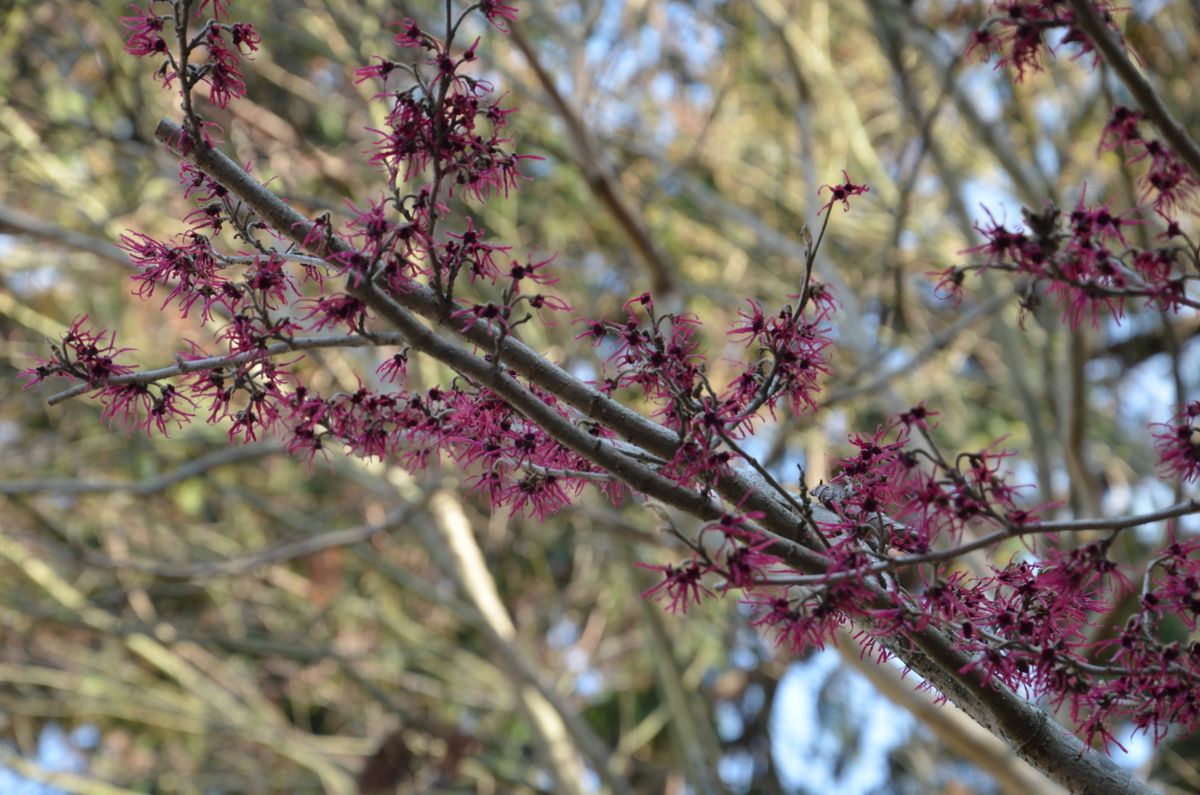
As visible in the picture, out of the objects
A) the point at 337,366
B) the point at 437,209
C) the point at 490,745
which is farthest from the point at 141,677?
the point at 437,209

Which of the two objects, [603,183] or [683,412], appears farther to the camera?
[603,183]

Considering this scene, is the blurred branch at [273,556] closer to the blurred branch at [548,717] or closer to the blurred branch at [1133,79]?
the blurred branch at [548,717]

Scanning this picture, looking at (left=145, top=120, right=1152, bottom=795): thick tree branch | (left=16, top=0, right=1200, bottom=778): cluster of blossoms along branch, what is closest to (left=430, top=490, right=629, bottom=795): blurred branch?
(left=16, top=0, right=1200, bottom=778): cluster of blossoms along branch

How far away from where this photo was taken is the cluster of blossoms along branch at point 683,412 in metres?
2.14

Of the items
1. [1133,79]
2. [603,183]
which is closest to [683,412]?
[1133,79]

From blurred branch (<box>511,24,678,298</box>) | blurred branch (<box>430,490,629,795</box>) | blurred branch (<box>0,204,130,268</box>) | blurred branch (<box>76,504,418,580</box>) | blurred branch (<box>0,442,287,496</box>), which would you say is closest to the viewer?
blurred branch (<box>0,204,130,268</box>)

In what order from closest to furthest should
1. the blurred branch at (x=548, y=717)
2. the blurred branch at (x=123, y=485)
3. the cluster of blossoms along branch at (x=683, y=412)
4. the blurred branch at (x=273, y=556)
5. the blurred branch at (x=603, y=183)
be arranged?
1. the cluster of blossoms along branch at (x=683, y=412)
2. the blurred branch at (x=603, y=183)
3. the blurred branch at (x=123, y=485)
4. the blurred branch at (x=273, y=556)
5. the blurred branch at (x=548, y=717)

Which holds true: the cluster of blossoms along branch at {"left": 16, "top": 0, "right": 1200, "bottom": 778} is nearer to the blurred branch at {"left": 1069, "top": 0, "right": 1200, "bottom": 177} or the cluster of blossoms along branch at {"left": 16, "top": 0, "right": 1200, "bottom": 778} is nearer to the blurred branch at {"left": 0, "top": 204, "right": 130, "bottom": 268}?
the blurred branch at {"left": 1069, "top": 0, "right": 1200, "bottom": 177}

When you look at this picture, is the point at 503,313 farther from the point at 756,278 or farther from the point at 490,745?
the point at 490,745

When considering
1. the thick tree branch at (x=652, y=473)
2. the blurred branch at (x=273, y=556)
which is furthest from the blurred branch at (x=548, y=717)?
the thick tree branch at (x=652, y=473)

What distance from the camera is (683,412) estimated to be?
2275mm

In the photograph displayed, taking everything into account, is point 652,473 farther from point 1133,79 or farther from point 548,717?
→ point 548,717

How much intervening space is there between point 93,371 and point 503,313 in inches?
33.9

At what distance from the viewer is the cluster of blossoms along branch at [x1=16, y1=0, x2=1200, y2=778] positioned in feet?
7.01
